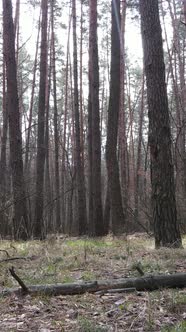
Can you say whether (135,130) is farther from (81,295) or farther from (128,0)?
(81,295)

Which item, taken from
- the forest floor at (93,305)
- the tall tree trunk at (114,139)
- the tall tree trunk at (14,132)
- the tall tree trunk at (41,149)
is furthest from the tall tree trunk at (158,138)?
the tall tree trunk at (41,149)

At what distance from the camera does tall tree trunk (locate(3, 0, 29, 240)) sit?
31.5ft

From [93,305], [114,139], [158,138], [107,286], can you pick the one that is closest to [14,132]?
[114,139]

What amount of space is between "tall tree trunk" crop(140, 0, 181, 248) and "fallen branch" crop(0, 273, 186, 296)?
7.59 ft

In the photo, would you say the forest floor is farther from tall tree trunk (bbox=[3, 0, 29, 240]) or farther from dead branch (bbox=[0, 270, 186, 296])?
tall tree trunk (bbox=[3, 0, 29, 240])

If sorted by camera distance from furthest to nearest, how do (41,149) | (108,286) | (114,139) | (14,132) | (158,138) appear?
(41,149) < (114,139) < (14,132) < (158,138) < (108,286)

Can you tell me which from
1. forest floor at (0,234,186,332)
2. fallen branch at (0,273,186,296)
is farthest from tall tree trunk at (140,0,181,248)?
fallen branch at (0,273,186,296)

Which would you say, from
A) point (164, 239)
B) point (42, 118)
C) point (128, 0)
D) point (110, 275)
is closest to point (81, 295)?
point (110, 275)

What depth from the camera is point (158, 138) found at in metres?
6.38

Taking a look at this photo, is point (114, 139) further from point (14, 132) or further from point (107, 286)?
point (107, 286)

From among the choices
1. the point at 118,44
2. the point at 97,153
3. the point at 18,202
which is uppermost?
the point at 118,44

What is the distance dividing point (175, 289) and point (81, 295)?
838 millimetres

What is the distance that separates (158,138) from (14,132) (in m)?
4.42

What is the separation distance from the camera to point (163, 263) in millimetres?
4891
